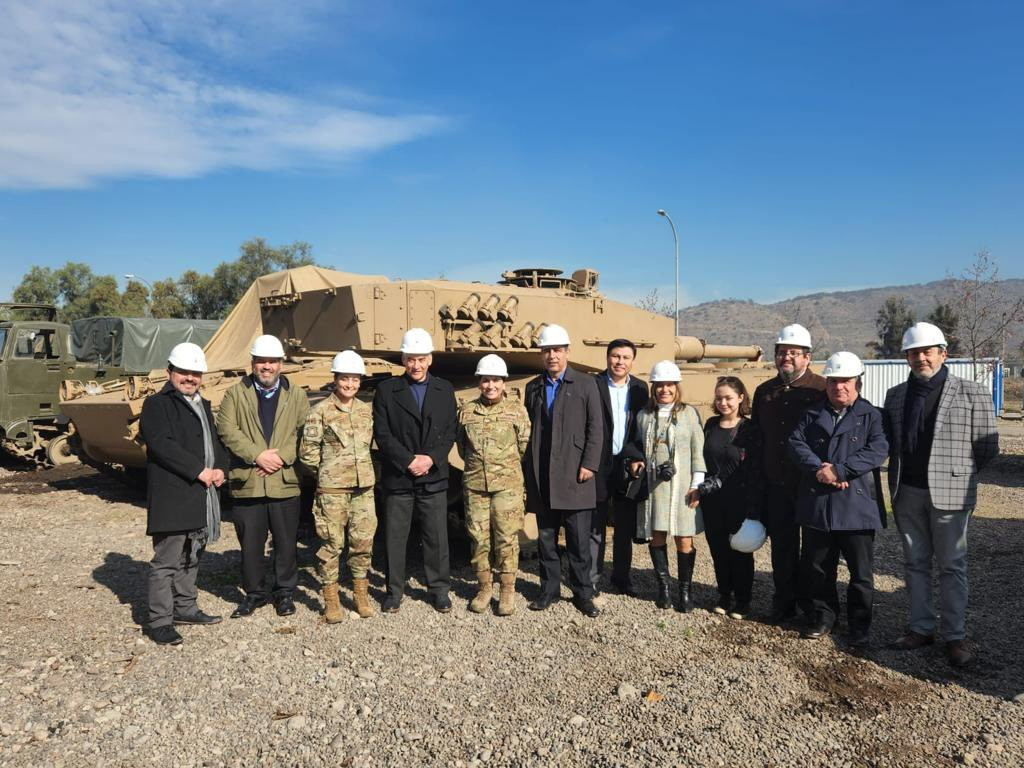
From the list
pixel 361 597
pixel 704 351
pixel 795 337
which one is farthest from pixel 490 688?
pixel 704 351

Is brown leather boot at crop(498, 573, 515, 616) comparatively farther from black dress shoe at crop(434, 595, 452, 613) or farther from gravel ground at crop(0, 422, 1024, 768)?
black dress shoe at crop(434, 595, 452, 613)

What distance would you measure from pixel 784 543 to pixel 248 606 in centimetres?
396

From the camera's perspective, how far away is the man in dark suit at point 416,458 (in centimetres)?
578

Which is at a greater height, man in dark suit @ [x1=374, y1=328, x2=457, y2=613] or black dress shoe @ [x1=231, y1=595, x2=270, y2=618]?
man in dark suit @ [x1=374, y1=328, x2=457, y2=613]

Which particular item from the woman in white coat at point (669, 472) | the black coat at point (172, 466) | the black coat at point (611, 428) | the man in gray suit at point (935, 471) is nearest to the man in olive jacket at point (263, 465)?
the black coat at point (172, 466)

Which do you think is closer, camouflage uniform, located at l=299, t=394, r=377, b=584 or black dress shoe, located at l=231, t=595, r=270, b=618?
camouflage uniform, located at l=299, t=394, r=377, b=584

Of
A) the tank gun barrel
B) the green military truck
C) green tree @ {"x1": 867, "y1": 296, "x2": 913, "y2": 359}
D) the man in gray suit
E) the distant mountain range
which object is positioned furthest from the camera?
the distant mountain range

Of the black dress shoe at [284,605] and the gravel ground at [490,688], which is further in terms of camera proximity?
the black dress shoe at [284,605]

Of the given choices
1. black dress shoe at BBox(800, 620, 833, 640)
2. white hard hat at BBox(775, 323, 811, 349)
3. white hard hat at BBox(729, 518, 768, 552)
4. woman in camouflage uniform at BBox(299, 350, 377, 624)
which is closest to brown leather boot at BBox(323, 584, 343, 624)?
woman in camouflage uniform at BBox(299, 350, 377, 624)

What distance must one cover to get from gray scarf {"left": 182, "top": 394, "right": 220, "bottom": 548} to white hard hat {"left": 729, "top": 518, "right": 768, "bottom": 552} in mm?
3696

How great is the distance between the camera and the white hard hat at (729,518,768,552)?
547cm

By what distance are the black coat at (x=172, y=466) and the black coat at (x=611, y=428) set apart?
2882 mm

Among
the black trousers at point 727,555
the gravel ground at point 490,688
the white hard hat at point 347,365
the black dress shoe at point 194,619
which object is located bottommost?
the gravel ground at point 490,688

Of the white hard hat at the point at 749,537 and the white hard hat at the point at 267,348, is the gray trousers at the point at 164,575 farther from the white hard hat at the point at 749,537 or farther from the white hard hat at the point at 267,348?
the white hard hat at the point at 749,537
